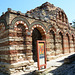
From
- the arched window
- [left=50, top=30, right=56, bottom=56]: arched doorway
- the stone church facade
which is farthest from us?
[left=50, top=30, right=56, bottom=56]: arched doorway

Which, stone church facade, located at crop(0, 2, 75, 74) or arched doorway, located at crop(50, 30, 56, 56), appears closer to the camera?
stone church facade, located at crop(0, 2, 75, 74)

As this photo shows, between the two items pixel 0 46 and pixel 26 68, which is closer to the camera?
pixel 26 68

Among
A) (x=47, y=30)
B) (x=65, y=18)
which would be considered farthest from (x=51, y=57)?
(x=65, y=18)

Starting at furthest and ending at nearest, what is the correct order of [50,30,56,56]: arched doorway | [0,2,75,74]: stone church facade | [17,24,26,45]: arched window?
[50,30,56,56]: arched doorway
[17,24,26,45]: arched window
[0,2,75,74]: stone church facade

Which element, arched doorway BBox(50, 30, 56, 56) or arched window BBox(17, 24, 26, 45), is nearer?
arched window BBox(17, 24, 26, 45)

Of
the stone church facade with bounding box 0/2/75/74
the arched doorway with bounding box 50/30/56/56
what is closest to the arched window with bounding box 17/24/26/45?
the stone church facade with bounding box 0/2/75/74

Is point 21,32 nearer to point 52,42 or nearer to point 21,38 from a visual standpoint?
point 21,38

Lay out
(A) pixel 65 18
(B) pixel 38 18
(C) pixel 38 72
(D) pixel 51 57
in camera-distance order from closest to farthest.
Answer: (C) pixel 38 72 → (B) pixel 38 18 → (D) pixel 51 57 → (A) pixel 65 18

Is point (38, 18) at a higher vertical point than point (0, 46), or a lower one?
higher

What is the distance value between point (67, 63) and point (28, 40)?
3.37 meters

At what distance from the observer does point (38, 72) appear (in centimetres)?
546

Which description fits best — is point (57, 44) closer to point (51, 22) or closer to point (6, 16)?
point (51, 22)

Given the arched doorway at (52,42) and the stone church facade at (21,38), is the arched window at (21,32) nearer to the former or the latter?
the stone church facade at (21,38)

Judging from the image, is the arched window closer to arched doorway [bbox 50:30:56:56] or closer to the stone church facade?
the stone church facade
